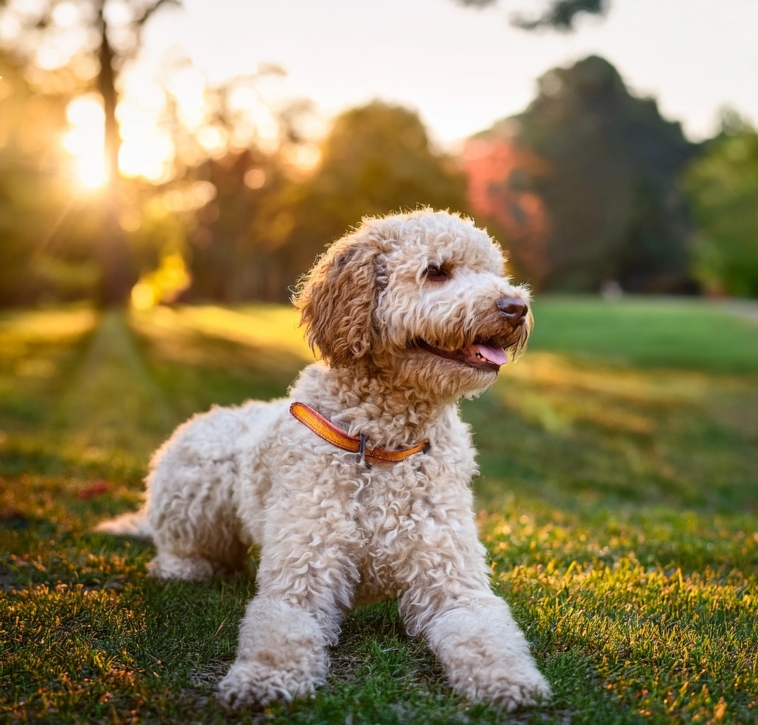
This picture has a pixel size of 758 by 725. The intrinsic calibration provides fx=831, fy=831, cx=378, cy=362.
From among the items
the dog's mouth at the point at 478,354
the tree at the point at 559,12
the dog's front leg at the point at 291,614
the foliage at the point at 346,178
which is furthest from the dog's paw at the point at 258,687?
the foliage at the point at 346,178

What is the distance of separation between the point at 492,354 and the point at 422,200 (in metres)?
18.4

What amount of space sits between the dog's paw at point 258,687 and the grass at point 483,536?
53 millimetres

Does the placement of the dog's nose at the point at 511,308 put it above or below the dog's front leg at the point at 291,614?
above

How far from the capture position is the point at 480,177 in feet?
121

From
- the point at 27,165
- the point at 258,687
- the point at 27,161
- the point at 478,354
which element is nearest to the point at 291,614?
the point at 258,687

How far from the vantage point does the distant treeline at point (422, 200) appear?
19969 millimetres

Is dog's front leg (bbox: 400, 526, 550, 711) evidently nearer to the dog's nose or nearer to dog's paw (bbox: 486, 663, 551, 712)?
dog's paw (bbox: 486, 663, 551, 712)

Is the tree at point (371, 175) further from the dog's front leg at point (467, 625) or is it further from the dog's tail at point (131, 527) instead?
the dog's front leg at point (467, 625)

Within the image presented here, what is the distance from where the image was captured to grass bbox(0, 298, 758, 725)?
3.12 metres

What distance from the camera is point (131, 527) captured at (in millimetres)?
5383

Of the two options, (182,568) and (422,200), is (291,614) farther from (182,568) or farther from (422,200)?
(422,200)

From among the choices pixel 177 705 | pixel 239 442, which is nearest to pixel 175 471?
pixel 239 442

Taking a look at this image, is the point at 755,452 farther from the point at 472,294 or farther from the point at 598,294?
the point at 598,294

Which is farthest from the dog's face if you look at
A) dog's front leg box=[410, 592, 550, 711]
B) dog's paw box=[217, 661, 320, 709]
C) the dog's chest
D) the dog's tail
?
the dog's tail
